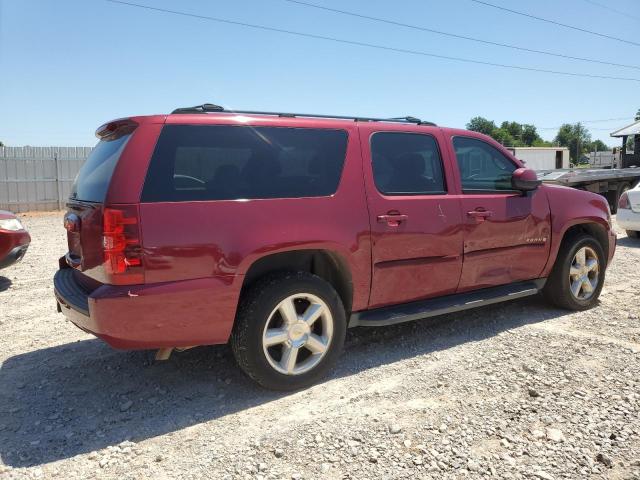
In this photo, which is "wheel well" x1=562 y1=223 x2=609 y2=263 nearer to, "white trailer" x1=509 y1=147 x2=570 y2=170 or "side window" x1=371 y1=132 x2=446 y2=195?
"side window" x1=371 y1=132 x2=446 y2=195

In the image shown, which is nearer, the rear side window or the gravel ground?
the gravel ground

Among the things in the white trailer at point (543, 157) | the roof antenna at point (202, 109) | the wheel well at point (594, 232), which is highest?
the white trailer at point (543, 157)

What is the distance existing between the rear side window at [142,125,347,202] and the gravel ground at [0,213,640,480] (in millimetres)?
1364

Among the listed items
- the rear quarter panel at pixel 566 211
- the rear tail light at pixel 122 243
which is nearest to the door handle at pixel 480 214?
the rear quarter panel at pixel 566 211

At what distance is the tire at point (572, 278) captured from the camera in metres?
5.26

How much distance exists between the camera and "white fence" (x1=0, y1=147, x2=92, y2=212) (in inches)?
749

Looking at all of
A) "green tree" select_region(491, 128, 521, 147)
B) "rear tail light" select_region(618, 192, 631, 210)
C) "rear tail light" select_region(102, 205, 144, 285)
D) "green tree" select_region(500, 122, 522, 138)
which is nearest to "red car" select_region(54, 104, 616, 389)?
"rear tail light" select_region(102, 205, 144, 285)

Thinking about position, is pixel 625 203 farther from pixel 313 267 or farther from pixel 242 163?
pixel 242 163

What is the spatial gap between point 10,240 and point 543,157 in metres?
32.0

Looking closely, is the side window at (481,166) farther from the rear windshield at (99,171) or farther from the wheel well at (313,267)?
the rear windshield at (99,171)

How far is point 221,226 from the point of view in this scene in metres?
3.22

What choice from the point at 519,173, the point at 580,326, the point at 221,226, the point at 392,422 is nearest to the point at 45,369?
the point at 221,226

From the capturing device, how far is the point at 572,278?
17.7 ft

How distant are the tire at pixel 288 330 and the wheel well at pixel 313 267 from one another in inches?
3.7
